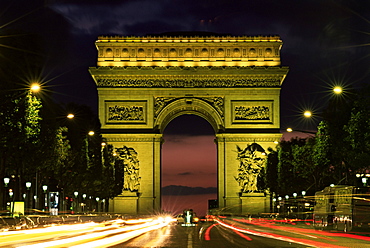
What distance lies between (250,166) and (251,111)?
7298 millimetres

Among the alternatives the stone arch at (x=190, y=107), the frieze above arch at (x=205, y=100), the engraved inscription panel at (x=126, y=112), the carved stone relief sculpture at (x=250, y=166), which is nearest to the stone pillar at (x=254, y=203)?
the carved stone relief sculpture at (x=250, y=166)

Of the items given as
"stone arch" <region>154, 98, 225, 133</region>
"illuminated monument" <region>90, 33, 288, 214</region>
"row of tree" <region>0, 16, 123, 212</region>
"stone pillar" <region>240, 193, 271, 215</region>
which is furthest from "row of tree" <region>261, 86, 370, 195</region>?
"row of tree" <region>0, 16, 123, 212</region>

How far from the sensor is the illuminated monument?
317ft

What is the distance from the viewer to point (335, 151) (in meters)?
60.5

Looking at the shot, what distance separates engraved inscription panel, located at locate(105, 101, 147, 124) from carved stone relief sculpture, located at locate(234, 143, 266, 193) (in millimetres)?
13653

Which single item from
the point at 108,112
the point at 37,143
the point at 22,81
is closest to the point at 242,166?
the point at 108,112

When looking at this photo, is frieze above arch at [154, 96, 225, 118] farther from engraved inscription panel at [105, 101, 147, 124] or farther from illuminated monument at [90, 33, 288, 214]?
engraved inscription panel at [105, 101, 147, 124]

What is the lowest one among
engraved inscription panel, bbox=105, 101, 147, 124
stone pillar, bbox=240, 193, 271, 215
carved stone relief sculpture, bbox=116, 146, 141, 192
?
stone pillar, bbox=240, 193, 271, 215

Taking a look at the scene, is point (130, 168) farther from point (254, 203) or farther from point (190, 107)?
point (254, 203)

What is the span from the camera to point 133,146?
96.9 m

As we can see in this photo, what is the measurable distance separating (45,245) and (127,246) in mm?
4313

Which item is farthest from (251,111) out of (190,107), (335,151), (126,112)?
(335,151)

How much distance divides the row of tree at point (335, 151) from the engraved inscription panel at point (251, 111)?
525cm

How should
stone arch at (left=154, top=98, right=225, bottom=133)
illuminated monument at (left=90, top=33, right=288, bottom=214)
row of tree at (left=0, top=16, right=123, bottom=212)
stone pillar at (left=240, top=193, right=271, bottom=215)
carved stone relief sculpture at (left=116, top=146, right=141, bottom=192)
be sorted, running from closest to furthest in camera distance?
row of tree at (left=0, top=16, right=123, bottom=212) < carved stone relief sculpture at (left=116, top=146, right=141, bottom=192) < illuminated monument at (left=90, top=33, right=288, bottom=214) < stone pillar at (left=240, top=193, right=271, bottom=215) < stone arch at (left=154, top=98, right=225, bottom=133)
